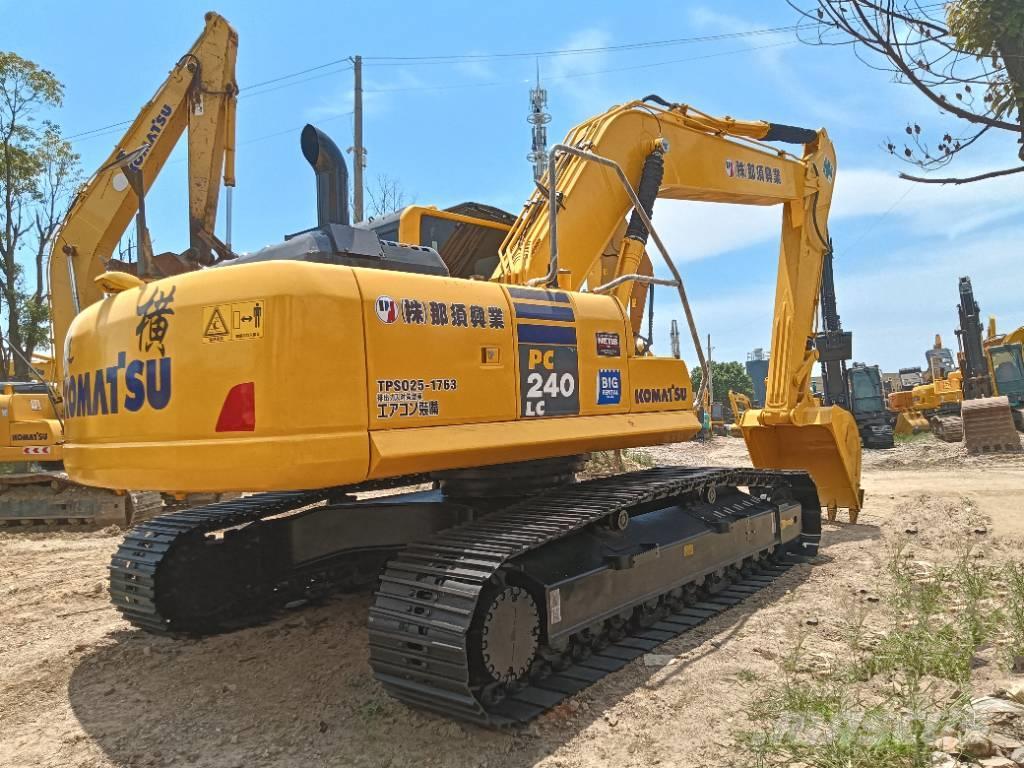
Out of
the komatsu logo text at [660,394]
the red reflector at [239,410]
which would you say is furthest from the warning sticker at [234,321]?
the komatsu logo text at [660,394]

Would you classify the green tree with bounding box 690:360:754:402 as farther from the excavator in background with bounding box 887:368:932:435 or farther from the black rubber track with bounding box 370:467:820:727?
the black rubber track with bounding box 370:467:820:727

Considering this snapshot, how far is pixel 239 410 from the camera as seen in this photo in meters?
2.96

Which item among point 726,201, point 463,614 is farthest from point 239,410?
point 726,201

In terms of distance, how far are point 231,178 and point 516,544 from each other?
8.45 m

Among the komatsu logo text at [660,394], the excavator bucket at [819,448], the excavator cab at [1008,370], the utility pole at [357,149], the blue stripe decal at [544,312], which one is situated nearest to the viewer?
the blue stripe decal at [544,312]

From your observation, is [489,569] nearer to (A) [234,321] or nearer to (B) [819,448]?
(A) [234,321]

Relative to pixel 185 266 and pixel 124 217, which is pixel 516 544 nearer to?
pixel 185 266

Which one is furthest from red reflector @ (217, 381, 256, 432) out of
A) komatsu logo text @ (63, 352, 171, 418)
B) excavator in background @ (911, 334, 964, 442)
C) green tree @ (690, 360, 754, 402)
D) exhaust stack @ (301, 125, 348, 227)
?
green tree @ (690, 360, 754, 402)

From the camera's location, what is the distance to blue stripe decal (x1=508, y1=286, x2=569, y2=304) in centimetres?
384

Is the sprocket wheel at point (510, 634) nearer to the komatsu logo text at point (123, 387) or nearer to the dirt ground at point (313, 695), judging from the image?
the dirt ground at point (313, 695)

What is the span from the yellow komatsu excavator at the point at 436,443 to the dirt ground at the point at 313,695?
165 millimetres

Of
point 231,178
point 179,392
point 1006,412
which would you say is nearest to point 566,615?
point 179,392

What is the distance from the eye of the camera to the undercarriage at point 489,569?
10.2ft

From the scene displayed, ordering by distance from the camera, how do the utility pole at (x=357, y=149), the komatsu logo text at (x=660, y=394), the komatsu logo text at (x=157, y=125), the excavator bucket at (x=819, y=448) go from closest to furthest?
the komatsu logo text at (x=660, y=394) < the excavator bucket at (x=819, y=448) < the komatsu logo text at (x=157, y=125) < the utility pole at (x=357, y=149)
